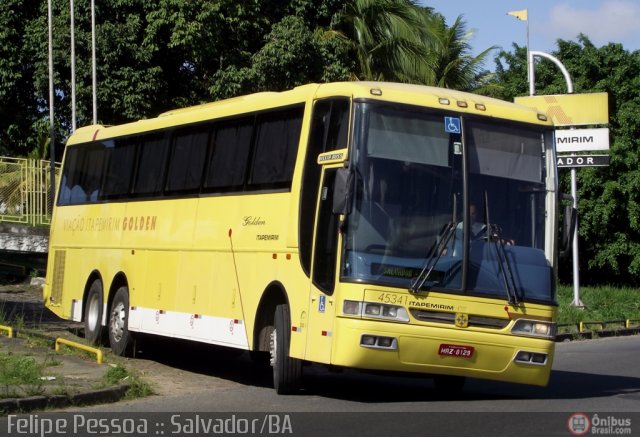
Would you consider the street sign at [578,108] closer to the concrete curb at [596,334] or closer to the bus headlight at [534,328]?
the concrete curb at [596,334]

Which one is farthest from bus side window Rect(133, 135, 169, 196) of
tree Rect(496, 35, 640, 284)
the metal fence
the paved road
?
tree Rect(496, 35, 640, 284)

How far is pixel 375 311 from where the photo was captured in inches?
433

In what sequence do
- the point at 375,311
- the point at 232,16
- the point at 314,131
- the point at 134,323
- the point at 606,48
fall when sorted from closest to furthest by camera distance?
the point at 375,311
the point at 314,131
the point at 134,323
the point at 232,16
the point at 606,48

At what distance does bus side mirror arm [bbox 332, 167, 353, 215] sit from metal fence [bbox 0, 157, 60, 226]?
20328 mm

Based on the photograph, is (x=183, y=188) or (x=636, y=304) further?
(x=636, y=304)

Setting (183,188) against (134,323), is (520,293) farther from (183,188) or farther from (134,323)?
(134,323)

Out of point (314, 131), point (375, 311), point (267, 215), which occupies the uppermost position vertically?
point (314, 131)

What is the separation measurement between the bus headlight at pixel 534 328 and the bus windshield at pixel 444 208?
26 centimetres

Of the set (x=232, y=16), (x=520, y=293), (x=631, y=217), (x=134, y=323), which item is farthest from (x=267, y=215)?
(x=631, y=217)

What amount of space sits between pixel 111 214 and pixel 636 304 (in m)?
22.0

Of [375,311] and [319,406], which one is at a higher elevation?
[375,311]

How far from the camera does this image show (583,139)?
88.8 feet

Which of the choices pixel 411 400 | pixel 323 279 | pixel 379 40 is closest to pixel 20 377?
pixel 323 279

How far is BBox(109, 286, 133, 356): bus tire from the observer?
1681cm
